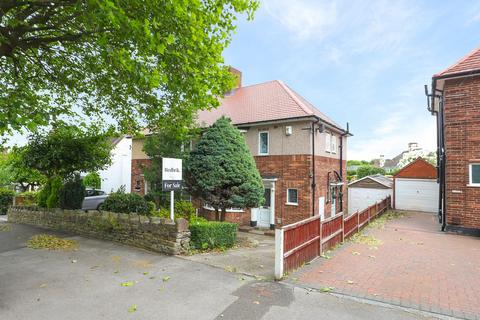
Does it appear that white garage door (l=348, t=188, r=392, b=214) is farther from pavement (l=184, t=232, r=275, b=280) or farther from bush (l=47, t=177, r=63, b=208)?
bush (l=47, t=177, r=63, b=208)

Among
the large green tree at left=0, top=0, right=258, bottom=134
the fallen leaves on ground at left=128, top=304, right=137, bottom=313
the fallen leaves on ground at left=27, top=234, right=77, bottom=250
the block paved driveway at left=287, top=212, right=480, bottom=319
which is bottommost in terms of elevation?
the fallen leaves on ground at left=27, top=234, right=77, bottom=250

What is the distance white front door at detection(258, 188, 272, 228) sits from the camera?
16.1m

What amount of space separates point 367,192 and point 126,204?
18930 millimetres

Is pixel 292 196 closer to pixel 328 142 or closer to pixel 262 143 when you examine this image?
pixel 262 143

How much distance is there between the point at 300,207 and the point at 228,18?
9.68 metres

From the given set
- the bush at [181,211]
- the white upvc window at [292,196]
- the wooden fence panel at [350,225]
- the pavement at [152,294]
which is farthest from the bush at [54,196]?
the wooden fence panel at [350,225]

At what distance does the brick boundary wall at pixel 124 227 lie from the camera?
8.38m

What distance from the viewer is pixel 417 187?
21.9 m

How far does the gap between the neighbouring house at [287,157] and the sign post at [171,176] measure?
515 cm

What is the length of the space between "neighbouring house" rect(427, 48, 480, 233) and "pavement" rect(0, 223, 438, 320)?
9357mm

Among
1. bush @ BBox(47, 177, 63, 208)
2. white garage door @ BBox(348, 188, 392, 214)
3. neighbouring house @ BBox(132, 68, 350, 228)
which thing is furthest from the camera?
white garage door @ BBox(348, 188, 392, 214)

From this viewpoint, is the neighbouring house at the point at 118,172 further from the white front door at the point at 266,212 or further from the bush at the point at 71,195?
the white front door at the point at 266,212

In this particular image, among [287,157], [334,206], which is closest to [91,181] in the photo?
[287,157]

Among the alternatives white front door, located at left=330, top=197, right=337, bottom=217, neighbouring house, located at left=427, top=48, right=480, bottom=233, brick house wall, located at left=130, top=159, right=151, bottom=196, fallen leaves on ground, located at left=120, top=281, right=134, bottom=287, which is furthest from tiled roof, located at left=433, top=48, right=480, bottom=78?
A: brick house wall, located at left=130, top=159, right=151, bottom=196
